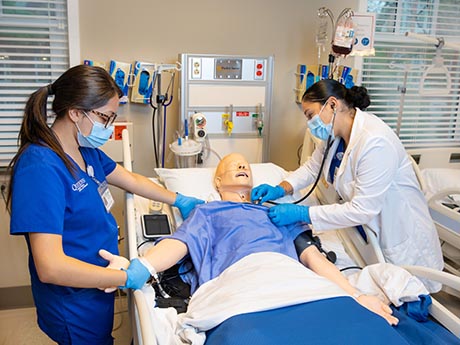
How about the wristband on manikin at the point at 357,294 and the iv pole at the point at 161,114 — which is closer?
the wristband on manikin at the point at 357,294

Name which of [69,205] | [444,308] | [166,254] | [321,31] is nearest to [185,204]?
[166,254]

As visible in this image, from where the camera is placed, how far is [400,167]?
1.86 m

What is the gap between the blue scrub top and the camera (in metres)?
1.16

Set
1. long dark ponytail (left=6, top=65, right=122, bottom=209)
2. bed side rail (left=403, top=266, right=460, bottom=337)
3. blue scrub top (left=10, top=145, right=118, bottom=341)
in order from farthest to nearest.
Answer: bed side rail (left=403, top=266, right=460, bottom=337), long dark ponytail (left=6, top=65, right=122, bottom=209), blue scrub top (left=10, top=145, right=118, bottom=341)

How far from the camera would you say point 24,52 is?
2.45 metres

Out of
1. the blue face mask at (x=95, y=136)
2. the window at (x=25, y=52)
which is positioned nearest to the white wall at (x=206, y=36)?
the window at (x=25, y=52)

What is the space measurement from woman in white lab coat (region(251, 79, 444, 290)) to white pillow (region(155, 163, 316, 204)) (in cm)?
42

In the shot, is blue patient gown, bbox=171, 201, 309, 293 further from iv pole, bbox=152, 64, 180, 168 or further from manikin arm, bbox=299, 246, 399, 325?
iv pole, bbox=152, 64, 180, 168

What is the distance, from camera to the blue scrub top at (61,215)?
1.16m

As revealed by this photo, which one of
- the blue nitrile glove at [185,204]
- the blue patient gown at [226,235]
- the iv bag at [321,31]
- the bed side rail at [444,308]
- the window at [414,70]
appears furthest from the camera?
the window at [414,70]

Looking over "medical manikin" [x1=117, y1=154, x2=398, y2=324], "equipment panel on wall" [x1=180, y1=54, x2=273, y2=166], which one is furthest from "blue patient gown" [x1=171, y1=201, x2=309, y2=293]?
"equipment panel on wall" [x1=180, y1=54, x2=273, y2=166]

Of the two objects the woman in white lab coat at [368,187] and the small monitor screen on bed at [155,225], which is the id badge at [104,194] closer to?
the small monitor screen on bed at [155,225]

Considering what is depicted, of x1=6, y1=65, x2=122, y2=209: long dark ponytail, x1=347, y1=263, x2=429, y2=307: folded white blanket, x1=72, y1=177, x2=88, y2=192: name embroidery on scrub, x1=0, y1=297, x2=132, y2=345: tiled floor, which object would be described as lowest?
x1=0, y1=297, x2=132, y2=345: tiled floor

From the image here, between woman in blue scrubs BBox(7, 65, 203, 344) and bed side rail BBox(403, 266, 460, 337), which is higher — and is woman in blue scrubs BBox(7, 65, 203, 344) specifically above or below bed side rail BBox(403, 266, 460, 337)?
above
